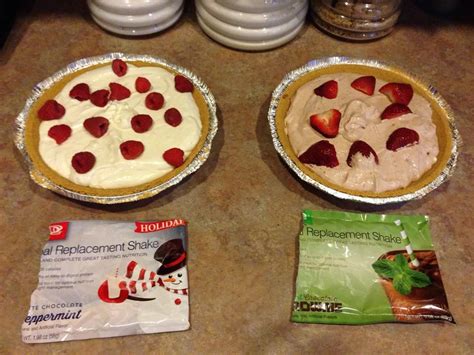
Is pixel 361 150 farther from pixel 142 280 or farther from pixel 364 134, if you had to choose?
pixel 142 280

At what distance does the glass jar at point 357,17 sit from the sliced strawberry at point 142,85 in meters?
0.62

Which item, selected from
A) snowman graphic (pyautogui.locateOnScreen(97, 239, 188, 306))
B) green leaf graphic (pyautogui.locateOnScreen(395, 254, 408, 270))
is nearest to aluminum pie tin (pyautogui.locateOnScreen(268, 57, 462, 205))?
green leaf graphic (pyautogui.locateOnScreen(395, 254, 408, 270))

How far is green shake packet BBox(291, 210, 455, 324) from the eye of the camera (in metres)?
0.93

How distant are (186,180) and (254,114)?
0.29 metres

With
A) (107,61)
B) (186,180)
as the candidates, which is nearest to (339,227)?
(186,180)

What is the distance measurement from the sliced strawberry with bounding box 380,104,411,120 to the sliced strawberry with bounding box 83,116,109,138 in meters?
0.70

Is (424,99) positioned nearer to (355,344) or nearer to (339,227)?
(339,227)

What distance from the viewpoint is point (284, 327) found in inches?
36.4

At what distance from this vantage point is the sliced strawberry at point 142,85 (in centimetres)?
119

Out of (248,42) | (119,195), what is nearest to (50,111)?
(119,195)

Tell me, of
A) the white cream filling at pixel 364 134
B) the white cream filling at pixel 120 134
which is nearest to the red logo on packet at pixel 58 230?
the white cream filling at pixel 120 134

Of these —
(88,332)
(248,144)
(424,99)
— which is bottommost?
(88,332)

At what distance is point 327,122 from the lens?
113cm

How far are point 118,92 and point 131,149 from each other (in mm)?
203
